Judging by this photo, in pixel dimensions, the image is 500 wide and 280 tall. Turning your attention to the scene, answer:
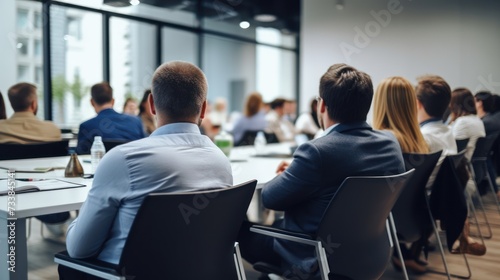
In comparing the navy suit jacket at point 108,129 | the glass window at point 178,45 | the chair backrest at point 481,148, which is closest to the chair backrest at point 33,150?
the navy suit jacket at point 108,129

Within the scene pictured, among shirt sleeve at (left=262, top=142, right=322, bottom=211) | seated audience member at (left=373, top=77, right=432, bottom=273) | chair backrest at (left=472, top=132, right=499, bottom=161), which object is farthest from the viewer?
chair backrest at (left=472, top=132, right=499, bottom=161)

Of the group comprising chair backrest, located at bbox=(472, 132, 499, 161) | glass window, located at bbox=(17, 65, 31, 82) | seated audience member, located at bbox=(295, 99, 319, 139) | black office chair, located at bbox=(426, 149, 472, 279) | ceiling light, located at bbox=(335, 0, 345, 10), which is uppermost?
ceiling light, located at bbox=(335, 0, 345, 10)

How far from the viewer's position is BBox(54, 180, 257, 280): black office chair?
114cm

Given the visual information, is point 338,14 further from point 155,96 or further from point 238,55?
point 155,96

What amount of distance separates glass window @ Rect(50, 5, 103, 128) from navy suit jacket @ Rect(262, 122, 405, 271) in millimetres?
4973

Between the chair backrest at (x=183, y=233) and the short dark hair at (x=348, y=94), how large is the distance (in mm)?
600

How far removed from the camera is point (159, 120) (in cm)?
142

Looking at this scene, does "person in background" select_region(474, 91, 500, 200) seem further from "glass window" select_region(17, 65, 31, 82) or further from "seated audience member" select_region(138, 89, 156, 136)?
"glass window" select_region(17, 65, 31, 82)

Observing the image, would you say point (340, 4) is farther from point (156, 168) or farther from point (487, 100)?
point (156, 168)

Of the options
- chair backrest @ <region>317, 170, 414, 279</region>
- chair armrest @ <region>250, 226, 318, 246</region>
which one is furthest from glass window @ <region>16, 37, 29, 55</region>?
chair backrest @ <region>317, 170, 414, 279</region>

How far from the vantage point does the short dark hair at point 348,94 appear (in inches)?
69.6

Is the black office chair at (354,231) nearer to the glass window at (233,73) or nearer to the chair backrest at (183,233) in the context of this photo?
the chair backrest at (183,233)

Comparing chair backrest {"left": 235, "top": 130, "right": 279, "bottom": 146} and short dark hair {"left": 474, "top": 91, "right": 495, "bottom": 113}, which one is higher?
short dark hair {"left": 474, "top": 91, "right": 495, "bottom": 113}

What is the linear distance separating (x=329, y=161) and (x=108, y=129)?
220cm
